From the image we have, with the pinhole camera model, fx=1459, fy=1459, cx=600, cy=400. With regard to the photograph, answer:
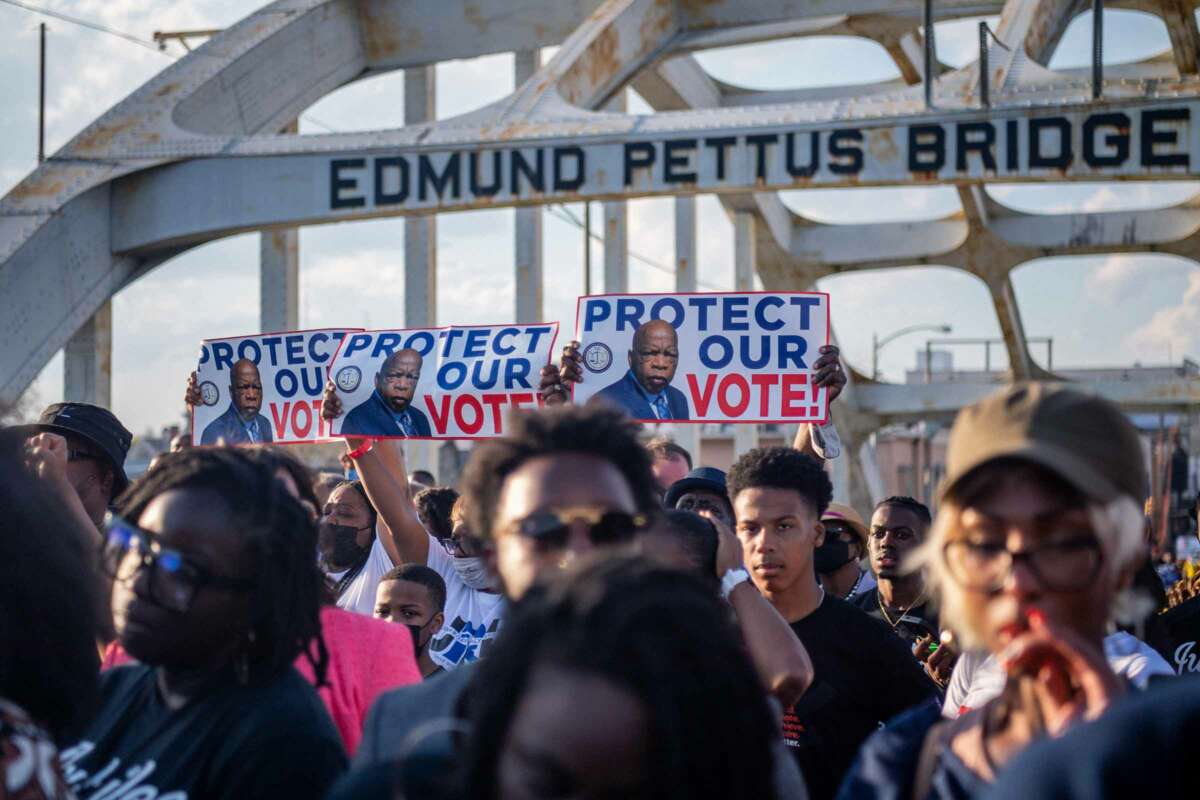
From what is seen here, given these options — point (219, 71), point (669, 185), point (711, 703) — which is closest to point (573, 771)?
point (711, 703)

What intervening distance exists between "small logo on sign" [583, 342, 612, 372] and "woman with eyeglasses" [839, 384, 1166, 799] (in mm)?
5120

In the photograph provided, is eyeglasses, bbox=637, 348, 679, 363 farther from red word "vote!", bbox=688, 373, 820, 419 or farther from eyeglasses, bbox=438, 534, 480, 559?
eyeglasses, bbox=438, 534, 480, 559

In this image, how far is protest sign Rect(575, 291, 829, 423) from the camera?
748 cm

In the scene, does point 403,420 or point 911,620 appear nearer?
point 911,620

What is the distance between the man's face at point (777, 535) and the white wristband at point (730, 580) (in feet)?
2.49

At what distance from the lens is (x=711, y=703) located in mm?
2004

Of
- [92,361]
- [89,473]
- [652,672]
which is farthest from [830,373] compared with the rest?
[92,361]

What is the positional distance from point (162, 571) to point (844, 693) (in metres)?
2.17

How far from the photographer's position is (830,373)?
22.3ft

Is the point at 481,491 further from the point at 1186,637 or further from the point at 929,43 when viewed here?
the point at 929,43

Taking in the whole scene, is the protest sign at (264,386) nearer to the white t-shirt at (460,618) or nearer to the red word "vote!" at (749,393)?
the red word "vote!" at (749,393)

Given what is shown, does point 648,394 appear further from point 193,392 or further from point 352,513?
point 193,392

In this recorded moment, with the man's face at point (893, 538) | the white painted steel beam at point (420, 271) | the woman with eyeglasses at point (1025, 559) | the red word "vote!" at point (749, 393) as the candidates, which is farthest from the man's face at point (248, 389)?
the white painted steel beam at point (420, 271)

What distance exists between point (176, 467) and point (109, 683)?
0.48 m
